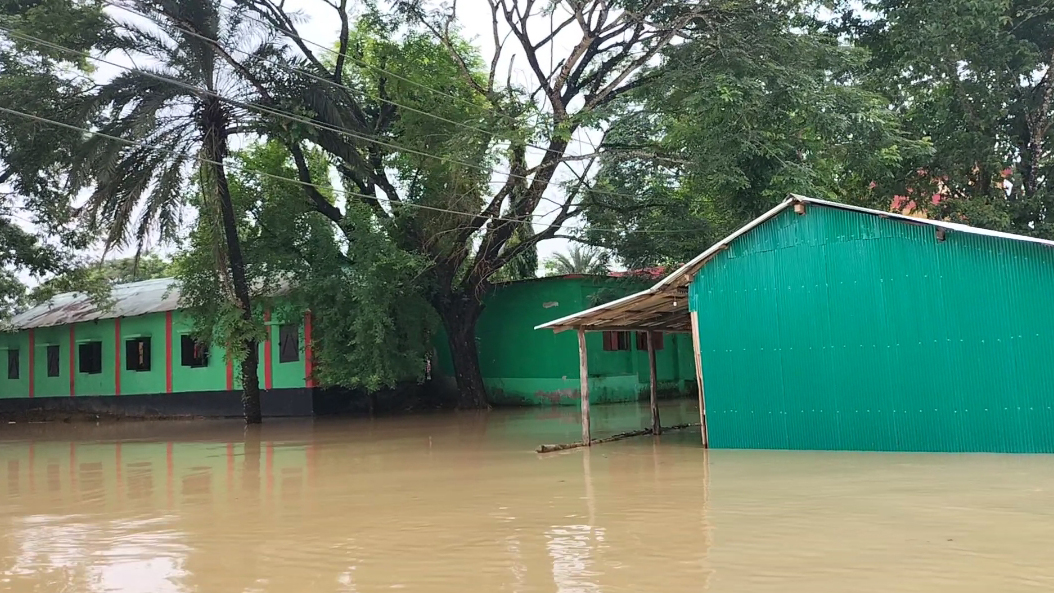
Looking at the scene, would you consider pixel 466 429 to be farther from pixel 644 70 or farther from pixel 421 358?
pixel 644 70

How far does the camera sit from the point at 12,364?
31.0 meters

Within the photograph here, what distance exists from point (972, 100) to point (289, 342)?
59.4ft

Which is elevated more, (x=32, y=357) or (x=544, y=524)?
(x=32, y=357)

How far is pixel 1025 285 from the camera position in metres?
9.44

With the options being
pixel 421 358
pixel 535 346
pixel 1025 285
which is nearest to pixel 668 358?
pixel 535 346

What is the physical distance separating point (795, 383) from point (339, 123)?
11956 millimetres

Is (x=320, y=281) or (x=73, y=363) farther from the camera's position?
Result: (x=73, y=363)

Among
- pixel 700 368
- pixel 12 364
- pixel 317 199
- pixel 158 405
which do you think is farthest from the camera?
pixel 12 364

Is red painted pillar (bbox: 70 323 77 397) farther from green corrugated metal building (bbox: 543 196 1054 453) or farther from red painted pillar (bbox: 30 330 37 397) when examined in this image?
green corrugated metal building (bbox: 543 196 1054 453)

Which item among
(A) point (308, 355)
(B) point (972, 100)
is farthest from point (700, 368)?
(A) point (308, 355)

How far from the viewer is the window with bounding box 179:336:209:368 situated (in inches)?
1009

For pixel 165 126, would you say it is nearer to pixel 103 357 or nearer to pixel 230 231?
pixel 230 231

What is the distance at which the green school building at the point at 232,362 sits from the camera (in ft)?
80.2

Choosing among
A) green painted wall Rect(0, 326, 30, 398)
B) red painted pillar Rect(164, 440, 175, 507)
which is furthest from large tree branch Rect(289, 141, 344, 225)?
green painted wall Rect(0, 326, 30, 398)
